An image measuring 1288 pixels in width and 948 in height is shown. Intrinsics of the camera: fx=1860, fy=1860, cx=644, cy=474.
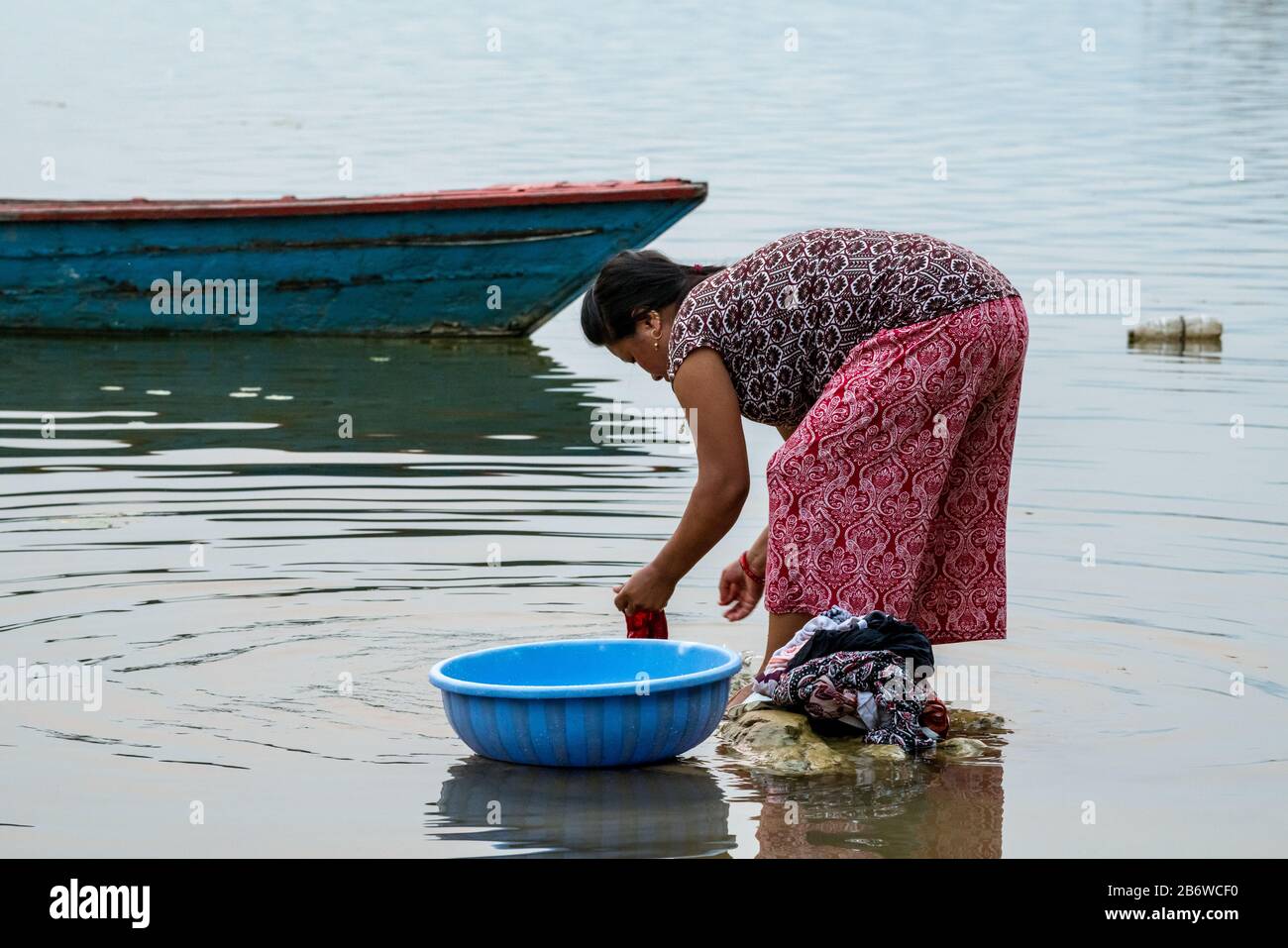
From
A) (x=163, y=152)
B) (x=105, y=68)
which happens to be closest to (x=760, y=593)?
(x=163, y=152)

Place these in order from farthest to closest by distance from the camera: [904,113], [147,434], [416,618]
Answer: [904,113], [147,434], [416,618]

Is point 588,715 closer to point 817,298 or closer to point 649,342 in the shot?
point 649,342

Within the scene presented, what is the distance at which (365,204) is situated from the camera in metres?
13.2

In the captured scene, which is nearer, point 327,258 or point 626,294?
point 626,294

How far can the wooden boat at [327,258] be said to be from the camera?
1330cm

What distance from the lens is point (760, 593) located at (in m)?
5.71

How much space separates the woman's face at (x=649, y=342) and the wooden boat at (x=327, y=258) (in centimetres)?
818

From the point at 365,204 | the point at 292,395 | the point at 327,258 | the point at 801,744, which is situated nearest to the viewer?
the point at 801,744

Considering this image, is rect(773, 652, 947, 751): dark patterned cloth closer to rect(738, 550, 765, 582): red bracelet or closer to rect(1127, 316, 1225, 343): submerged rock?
rect(738, 550, 765, 582): red bracelet

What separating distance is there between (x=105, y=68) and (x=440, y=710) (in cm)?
4202

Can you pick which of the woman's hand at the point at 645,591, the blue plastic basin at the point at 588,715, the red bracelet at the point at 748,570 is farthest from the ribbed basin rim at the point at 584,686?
the red bracelet at the point at 748,570

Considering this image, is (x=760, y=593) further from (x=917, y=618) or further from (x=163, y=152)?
(x=163, y=152)

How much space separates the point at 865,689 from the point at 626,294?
1265 mm

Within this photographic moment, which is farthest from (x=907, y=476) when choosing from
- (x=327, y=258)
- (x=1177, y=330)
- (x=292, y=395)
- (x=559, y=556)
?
(x=327, y=258)
